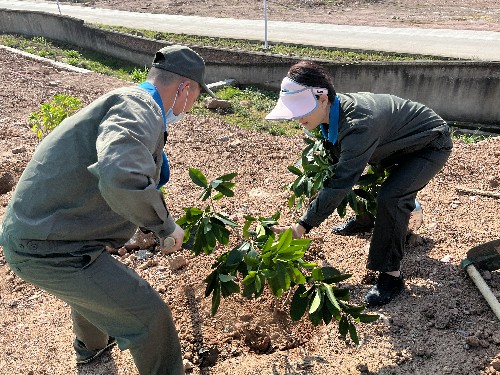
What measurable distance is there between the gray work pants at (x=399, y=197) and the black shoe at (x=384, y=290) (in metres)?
0.11

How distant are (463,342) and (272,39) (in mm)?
11534

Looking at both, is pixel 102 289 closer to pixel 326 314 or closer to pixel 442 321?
pixel 326 314

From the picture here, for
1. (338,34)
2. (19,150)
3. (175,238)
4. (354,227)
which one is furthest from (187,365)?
(338,34)

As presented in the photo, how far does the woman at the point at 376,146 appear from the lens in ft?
9.23

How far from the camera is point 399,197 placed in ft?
10.2

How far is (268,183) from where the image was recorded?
5305 mm

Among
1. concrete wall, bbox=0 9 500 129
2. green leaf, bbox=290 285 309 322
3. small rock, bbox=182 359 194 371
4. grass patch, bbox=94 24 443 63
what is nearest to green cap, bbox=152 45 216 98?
green leaf, bbox=290 285 309 322

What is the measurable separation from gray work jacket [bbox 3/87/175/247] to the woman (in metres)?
0.95

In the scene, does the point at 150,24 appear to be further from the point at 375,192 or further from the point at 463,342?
the point at 463,342

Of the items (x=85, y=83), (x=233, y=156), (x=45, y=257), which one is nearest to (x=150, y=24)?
(x=85, y=83)

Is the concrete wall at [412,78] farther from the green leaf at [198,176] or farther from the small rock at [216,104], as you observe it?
the green leaf at [198,176]

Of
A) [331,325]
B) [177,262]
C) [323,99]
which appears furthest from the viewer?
[177,262]

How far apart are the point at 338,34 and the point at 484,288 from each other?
1146 centimetres

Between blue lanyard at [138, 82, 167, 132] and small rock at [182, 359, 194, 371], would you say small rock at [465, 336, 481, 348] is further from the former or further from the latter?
blue lanyard at [138, 82, 167, 132]
